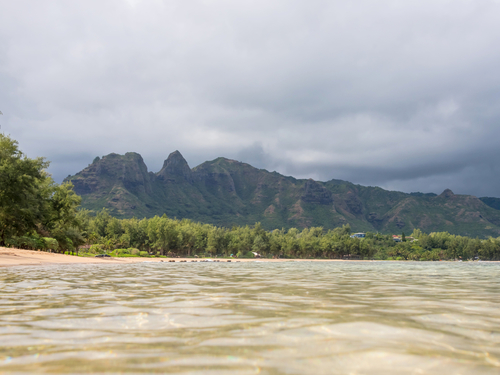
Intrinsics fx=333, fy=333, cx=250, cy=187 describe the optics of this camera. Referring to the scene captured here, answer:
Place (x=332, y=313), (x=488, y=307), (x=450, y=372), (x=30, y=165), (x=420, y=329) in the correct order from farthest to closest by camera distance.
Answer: (x=30, y=165), (x=488, y=307), (x=332, y=313), (x=420, y=329), (x=450, y=372)

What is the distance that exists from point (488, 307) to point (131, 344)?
8.40 metres

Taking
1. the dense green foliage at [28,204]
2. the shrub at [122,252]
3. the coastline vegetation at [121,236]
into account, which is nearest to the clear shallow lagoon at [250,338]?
the dense green foliage at [28,204]

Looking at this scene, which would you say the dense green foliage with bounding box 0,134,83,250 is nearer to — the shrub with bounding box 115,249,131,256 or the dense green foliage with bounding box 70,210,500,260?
the dense green foliage with bounding box 70,210,500,260

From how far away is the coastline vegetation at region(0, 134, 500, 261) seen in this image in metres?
44.9

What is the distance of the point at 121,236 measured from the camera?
118 meters

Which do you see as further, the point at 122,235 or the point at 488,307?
the point at 122,235

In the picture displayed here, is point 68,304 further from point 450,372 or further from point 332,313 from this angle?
point 450,372

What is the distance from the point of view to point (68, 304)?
848 cm

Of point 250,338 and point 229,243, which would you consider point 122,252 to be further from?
point 250,338

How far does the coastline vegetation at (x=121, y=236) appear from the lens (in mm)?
44875

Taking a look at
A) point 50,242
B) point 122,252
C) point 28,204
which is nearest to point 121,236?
point 122,252

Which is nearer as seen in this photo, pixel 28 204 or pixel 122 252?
pixel 28 204

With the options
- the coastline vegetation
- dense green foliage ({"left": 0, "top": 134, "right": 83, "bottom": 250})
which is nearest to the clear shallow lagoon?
dense green foliage ({"left": 0, "top": 134, "right": 83, "bottom": 250})

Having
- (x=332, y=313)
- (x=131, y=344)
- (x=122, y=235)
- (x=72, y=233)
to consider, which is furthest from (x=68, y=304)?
(x=122, y=235)
